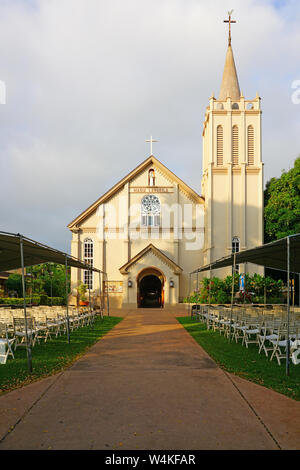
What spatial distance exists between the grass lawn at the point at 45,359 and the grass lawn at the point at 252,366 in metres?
3.99

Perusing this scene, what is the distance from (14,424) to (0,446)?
31.7 inches

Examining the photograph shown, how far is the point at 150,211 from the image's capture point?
115ft

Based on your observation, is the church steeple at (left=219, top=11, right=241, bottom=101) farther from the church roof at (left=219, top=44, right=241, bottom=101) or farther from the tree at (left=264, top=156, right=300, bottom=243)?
the tree at (left=264, top=156, right=300, bottom=243)

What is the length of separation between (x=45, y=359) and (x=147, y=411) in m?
5.56

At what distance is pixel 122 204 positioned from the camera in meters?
35.2

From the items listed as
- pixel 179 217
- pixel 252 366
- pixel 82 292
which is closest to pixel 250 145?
pixel 179 217

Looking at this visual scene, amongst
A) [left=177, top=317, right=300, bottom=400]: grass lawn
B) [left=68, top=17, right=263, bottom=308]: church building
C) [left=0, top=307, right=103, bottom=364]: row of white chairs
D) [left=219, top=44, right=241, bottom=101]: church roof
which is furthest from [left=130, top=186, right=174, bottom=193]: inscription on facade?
[left=177, top=317, right=300, bottom=400]: grass lawn

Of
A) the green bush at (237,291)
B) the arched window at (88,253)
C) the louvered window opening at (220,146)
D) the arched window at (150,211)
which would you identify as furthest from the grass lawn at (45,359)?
the louvered window opening at (220,146)

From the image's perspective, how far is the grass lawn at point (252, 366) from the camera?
8160 millimetres

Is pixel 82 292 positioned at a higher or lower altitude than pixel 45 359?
lower

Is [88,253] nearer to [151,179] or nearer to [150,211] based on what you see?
[150,211]

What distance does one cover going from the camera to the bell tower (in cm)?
3338

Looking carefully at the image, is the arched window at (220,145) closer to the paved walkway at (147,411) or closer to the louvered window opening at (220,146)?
the louvered window opening at (220,146)

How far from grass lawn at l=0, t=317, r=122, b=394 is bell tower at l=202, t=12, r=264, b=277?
19162 millimetres
